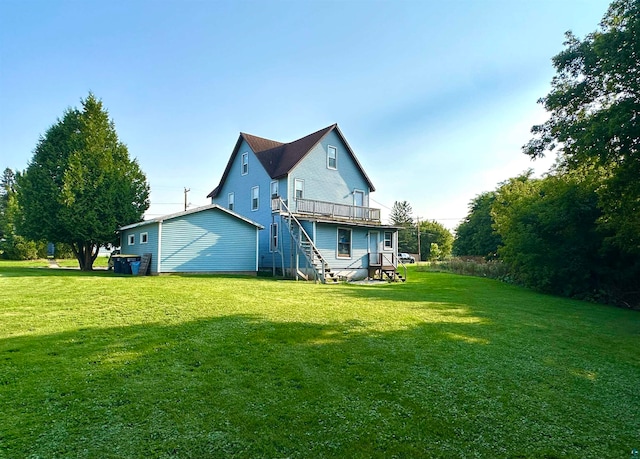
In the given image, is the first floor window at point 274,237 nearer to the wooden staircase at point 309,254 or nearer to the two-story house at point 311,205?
the two-story house at point 311,205

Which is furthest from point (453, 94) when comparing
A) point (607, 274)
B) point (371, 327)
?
point (371, 327)

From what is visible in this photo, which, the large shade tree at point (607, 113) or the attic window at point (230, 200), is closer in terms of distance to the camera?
the large shade tree at point (607, 113)

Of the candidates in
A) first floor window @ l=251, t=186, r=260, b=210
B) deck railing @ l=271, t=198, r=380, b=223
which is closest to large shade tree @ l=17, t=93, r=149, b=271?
first floor window @ l=251, t=186, r=260, b=210

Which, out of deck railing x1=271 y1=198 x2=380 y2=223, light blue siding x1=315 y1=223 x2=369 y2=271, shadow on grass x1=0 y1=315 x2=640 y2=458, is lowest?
shadow on grass x1=0 y1=315 x2=640 y2=458

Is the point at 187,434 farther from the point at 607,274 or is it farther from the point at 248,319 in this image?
the point at 607,274

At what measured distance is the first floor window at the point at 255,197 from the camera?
80.2ft

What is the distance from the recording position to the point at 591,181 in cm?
1697

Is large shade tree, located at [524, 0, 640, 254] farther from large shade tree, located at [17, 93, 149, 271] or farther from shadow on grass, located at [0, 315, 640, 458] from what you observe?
large shade tree, located at [17, 93, 149, 271]

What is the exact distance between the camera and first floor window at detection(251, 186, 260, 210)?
24438 millimetres

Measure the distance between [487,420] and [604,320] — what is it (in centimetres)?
1017

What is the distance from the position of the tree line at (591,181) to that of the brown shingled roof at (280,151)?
1205 cm

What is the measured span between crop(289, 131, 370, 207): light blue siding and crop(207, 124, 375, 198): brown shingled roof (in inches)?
12.2

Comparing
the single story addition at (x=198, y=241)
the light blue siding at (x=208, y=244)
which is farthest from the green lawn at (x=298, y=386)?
the light blue siding at (x=208, y=244)

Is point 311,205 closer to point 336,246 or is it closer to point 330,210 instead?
point 330,210
